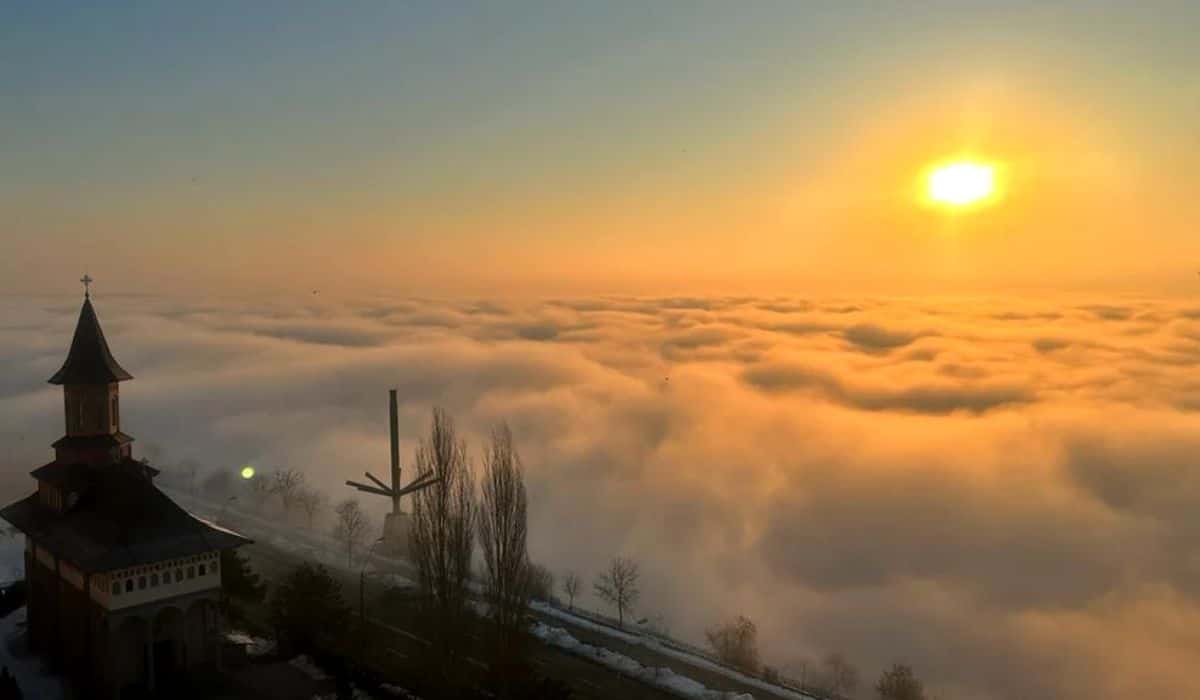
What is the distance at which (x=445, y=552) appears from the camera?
105ft

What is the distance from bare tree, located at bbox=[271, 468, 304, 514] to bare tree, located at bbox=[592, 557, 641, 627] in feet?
91.8

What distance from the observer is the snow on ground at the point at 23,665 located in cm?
3100

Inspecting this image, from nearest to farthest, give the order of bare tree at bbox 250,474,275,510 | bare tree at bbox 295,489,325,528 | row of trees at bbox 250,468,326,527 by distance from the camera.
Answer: bare tree at bbox 295,489,325,528, row of trees at bbox 250,468,326,527, bare tree at bbox 250,474,275,510

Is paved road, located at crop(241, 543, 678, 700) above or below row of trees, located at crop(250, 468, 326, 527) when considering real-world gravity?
above

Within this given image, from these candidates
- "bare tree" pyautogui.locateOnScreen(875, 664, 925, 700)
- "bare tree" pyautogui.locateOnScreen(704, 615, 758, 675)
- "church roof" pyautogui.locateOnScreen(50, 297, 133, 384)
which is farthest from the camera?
"bare tree" pyautogui.locateOnScreen(704, 615, 758, 675)

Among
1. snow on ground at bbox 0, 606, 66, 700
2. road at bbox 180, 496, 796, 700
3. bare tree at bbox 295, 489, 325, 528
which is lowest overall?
bare tree at bbox 295, 489, 325, 528

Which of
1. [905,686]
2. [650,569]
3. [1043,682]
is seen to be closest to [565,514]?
[650,569]

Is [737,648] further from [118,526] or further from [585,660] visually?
[118,526]

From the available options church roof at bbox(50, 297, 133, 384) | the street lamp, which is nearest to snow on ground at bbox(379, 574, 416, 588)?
the street lamp

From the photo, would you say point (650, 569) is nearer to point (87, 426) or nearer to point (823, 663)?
point (823, 663)

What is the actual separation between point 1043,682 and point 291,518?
62097mm

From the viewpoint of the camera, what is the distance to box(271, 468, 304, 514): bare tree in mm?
78438

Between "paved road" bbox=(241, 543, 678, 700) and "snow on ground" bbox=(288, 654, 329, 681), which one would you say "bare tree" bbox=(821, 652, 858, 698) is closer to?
"paved road" bbox=(241, 543, 678, 700)

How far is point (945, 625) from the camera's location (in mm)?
77000
